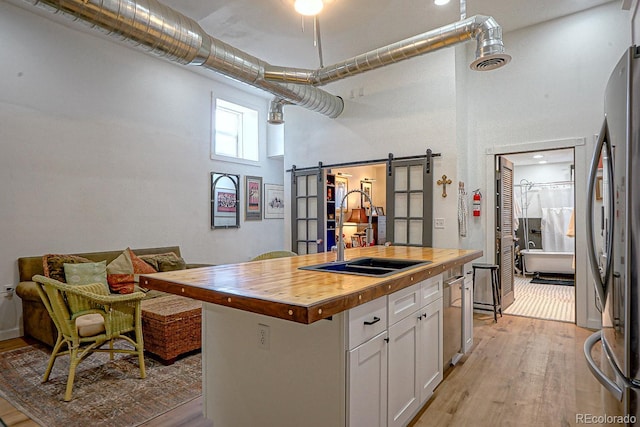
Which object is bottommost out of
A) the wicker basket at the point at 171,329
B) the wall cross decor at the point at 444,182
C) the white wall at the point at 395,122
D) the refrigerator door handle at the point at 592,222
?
the wicker basket at the point at 171,329

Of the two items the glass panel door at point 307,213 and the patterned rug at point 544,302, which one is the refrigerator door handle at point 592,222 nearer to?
the patterned rug at point 544,302

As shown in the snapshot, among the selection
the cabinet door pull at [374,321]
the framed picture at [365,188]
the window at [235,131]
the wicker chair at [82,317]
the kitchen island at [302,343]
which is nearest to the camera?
the kitchen island at [302,343]

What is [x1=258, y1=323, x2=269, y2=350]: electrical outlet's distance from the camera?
1.82 metres

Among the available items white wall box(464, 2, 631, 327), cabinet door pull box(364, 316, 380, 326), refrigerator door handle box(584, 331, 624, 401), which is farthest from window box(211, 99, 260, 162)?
refrigerator door handle box(584, 331, 624, 401)

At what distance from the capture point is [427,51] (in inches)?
146

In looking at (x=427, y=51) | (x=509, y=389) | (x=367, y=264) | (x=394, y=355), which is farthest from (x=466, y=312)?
(x=427, y=51)

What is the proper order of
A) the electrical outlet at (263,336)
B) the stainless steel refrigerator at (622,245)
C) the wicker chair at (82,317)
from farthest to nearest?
the wicker chair at (82,317) → the electrical outlet at (263,336) → the stainless steel refrigerator at (622,245)

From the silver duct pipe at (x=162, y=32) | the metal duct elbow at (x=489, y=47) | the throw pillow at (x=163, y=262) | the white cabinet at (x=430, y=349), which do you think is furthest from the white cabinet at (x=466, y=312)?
the throw pillow at (x=163, y=262)

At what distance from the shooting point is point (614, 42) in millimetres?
4059

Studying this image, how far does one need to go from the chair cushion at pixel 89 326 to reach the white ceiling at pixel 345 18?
3.33 meters

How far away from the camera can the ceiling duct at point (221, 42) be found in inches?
109

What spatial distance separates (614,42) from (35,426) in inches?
250

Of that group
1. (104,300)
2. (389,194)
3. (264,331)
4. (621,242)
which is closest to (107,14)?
(104,300)

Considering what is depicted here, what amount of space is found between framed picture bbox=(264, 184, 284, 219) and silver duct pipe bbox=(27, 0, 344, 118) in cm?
302
